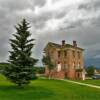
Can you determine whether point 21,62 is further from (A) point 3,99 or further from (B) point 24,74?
(A) point 3,99

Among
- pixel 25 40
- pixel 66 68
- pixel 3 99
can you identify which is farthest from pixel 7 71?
pixel 66 68

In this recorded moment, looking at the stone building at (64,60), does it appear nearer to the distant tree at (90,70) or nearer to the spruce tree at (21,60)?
the distant tree at (90,70)

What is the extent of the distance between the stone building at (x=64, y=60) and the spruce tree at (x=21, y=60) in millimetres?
38411

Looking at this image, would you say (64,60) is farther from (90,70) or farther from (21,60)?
(21,60)

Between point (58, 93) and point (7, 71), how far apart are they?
25.5 ft

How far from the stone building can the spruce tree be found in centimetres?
3841

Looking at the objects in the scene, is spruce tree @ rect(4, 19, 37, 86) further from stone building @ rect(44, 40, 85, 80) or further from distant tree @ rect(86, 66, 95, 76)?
distant tree @ rect(86, 66, 95, 76)

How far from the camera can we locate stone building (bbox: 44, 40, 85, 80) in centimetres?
8400

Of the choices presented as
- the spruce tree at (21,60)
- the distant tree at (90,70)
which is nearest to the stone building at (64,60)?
the distant tree at (90,70)

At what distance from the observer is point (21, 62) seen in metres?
→ 44.5

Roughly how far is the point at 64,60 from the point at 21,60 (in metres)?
41.9

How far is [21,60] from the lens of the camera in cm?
4441

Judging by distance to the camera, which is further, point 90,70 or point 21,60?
point 90,70

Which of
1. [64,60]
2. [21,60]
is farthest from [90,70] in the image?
[21,60]
